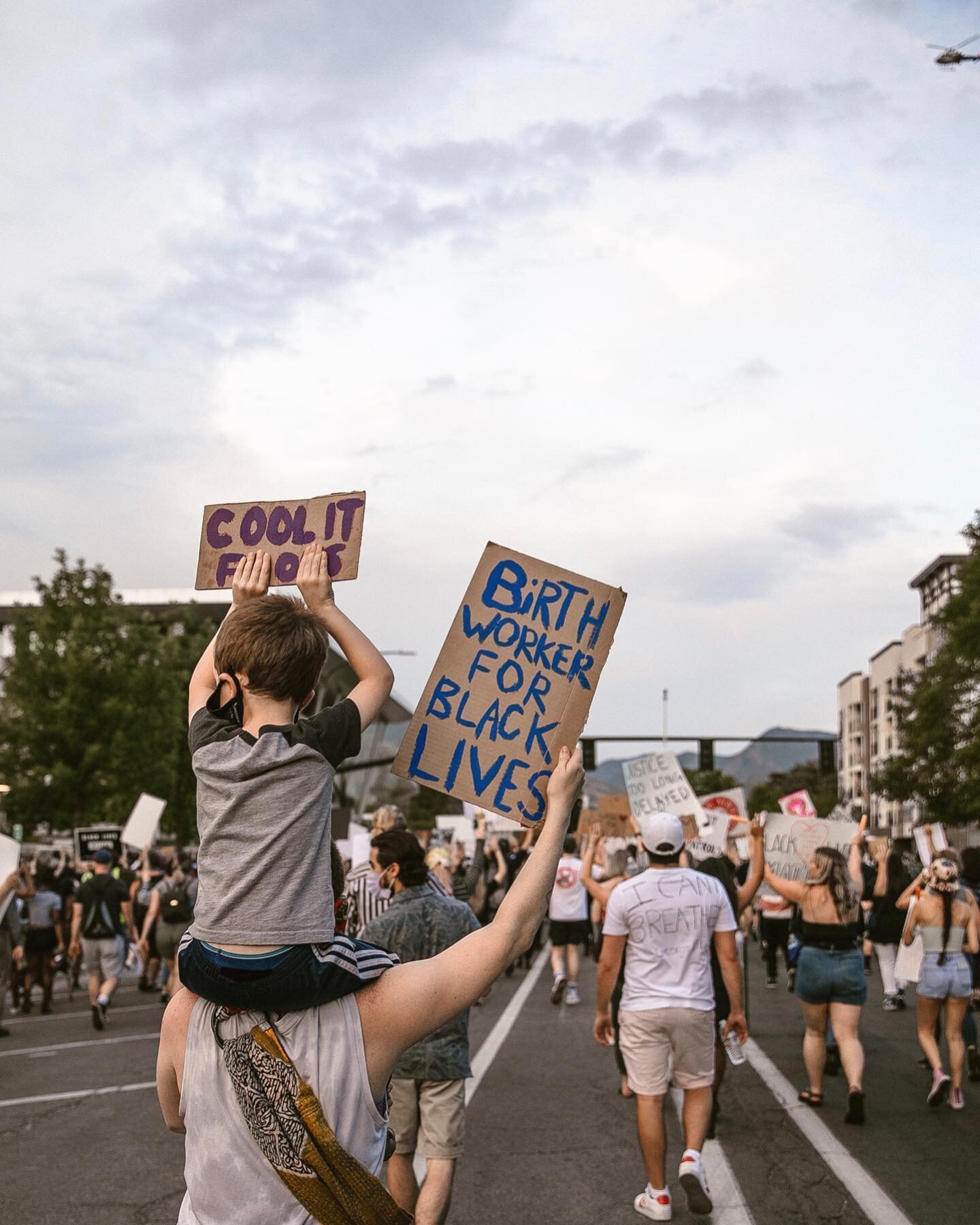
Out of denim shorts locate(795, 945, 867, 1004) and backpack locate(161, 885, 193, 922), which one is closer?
denim shorts locate(795, 945, 867, 1004)

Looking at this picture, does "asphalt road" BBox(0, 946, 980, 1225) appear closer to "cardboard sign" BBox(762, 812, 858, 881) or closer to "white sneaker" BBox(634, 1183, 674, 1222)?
"white sneaker" BBox(634, 1183, 674, 1222)

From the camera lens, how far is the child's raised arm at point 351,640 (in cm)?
279

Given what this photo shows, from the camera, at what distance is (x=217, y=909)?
97.2 inches

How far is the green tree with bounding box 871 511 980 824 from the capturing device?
4128cm

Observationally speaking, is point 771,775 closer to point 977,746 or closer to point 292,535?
point 977,746

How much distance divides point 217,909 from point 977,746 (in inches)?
1614

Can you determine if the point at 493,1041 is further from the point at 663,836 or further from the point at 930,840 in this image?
the point at 663,836

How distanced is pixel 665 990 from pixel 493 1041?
6480mm

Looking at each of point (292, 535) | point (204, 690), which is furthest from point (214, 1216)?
point (292, 535)

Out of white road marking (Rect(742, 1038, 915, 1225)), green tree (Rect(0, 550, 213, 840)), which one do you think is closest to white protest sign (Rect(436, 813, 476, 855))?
green tree (Rect(0, 550, 213, 840))

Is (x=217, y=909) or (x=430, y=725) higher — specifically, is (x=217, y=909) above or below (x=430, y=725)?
below

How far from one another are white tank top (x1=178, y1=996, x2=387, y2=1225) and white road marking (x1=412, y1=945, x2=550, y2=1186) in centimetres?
438

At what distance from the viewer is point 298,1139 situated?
7.86 ft

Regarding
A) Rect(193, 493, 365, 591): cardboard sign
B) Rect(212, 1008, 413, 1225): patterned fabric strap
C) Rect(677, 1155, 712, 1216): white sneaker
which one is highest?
Rect(193, 493, 365, 591): cardboard sign
